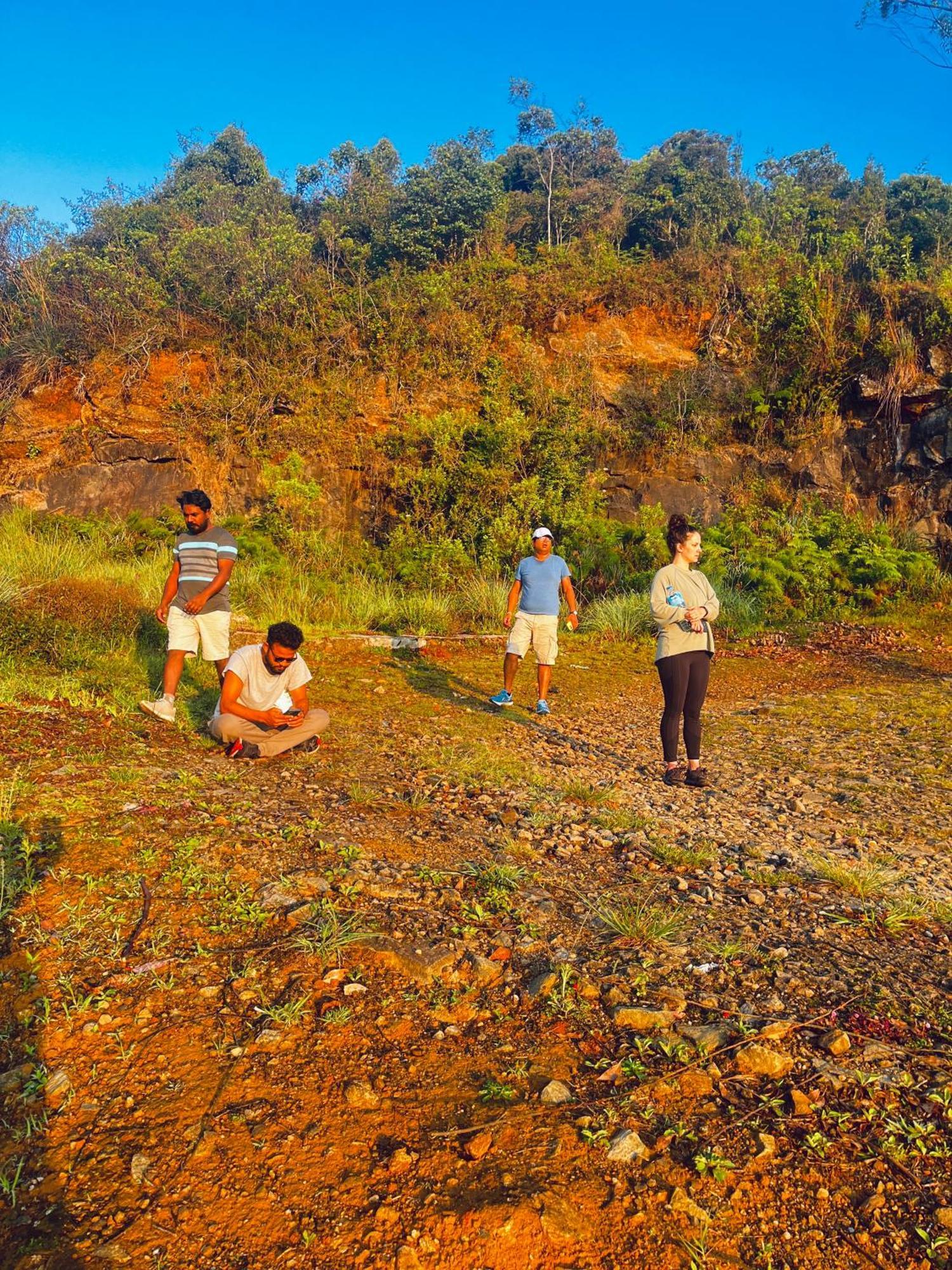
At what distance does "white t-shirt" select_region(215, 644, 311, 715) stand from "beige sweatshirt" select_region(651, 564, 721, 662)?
2.57 meters

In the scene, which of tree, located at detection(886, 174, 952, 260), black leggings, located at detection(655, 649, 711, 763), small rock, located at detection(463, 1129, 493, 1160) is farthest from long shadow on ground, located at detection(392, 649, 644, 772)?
tree, located at detection(886, 174, 952, 260)

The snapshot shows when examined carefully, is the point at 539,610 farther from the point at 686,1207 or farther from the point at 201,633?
the point at 686,1207

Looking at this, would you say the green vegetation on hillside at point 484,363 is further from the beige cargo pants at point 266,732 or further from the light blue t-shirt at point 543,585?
the beige cargo pants at point 266,732

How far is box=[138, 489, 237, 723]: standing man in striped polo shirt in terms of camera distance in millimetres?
6680

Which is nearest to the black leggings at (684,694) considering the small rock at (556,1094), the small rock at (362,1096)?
the small rock at (556,1094)

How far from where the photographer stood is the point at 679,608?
591 cm

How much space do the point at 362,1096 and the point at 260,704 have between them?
385 centimetres

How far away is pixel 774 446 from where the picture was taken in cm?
1783

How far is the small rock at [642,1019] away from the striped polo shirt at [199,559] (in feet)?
16.3

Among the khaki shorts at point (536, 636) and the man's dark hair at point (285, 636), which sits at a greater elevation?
the man's dark hair at point (285, 636)

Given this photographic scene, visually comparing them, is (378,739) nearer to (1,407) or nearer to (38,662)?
(38,662)

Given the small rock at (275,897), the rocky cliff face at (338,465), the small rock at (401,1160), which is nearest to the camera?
the small rock at (401,1160)

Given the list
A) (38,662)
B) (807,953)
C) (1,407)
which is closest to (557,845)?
(807,953)

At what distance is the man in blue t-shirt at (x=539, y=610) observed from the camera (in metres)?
8.21
